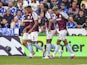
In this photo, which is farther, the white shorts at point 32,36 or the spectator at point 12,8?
the spectator at point 12,8

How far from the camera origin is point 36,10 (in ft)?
58.2

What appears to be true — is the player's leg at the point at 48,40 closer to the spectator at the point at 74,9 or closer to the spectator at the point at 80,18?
the spectator at the point at 80,18

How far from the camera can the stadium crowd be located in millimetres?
16609

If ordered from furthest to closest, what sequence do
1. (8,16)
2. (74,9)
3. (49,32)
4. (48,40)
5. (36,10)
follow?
1. (36,10)
2. (74,9)
3. (8,16)
4. (48,40)
5. (49,32)

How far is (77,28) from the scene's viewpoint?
630 inches

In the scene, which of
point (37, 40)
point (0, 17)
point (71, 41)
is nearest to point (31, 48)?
point (37, 40)

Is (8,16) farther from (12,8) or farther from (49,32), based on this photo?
(49,32)

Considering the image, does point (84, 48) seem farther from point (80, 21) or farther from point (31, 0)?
Answer: point (31, 0)

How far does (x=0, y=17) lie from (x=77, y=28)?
3791 mm

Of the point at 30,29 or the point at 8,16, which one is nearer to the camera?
the point at 30,29

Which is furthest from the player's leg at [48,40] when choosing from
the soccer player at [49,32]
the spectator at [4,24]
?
the spectator at [4,24]

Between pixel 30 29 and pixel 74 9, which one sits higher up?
pixel 74 9

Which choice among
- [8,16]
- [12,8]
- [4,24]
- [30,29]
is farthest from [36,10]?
[30,29]

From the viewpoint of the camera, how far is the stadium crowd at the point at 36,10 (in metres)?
16.6
